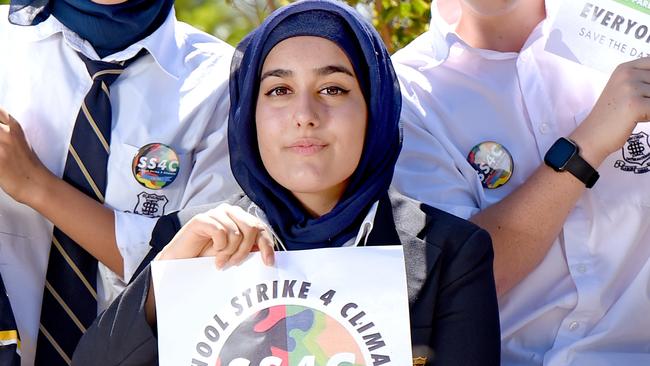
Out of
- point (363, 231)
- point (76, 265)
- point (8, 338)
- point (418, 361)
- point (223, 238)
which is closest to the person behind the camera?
point (223, 238)

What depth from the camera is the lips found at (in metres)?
2.91

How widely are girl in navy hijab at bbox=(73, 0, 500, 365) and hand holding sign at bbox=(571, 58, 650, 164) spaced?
1.80 feet

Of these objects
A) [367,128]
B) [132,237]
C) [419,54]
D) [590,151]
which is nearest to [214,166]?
[132,237]

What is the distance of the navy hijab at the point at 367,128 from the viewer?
2.95 m

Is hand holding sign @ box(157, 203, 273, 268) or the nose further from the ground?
the nose

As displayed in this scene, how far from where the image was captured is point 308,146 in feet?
9.56

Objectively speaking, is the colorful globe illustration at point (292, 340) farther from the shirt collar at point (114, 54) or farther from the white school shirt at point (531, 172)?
the shirt collar at point (114, 54)

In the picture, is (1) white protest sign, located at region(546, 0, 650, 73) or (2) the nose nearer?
(2) the nose

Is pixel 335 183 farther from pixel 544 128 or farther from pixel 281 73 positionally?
pixel 544 128

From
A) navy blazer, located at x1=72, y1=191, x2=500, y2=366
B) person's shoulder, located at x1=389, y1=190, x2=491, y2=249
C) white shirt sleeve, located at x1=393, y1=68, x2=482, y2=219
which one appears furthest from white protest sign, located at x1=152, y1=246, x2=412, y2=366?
white shirt sleeve, located at x1=393, y1=68, x2=482, y2=219

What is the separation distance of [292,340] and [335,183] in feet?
1.49

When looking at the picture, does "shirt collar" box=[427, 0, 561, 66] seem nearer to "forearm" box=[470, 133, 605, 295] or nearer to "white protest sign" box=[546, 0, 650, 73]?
"white protest sign" box=[546, 0, 650, 73]

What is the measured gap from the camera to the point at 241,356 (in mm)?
2729

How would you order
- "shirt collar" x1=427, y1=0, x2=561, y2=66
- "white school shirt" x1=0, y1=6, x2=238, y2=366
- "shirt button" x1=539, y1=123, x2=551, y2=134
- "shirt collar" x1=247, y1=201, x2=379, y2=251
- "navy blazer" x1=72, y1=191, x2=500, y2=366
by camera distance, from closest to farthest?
1. "navy blazer" x1=72, y1=191, x2=500, y2=366
2. "shirt collar" x1=247, y1=201, x2=379, y2=251
3. "white school shirt" x1=0, y1=6, x2=238, y2=366
4. "shirt button" x1=539, y1=123, x2=551, y2=134
5. "shirt collar" x1=427, y1=0, x2=561, y2=66
